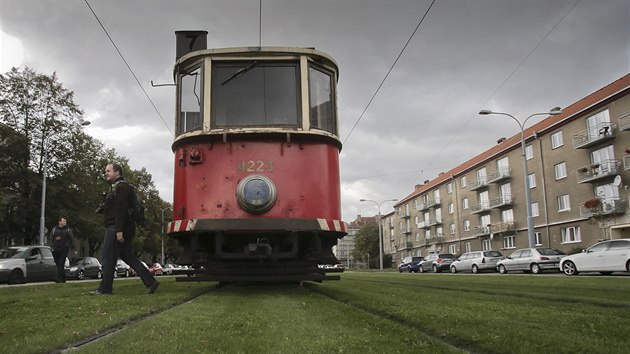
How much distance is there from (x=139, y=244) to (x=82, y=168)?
65.4 feet

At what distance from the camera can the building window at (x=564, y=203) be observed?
131 ft

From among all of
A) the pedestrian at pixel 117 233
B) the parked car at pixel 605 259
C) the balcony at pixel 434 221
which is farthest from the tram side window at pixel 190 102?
the balcony at pixel 434 221

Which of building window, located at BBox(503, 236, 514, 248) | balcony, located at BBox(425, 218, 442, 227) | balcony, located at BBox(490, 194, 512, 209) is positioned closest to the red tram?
balcony, located at BBox(490, 194, 512, 209)

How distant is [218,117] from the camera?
25.1 feet

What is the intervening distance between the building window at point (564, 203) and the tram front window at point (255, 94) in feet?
123

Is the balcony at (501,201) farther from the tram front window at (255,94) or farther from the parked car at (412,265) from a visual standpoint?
the tram front window at (255,94)

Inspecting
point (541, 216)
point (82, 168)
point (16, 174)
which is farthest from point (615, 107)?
point (16, 174)

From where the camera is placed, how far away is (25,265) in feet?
58.3

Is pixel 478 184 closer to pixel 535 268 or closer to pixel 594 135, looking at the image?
pixel 594 135

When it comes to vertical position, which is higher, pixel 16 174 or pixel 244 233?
pixel 16 174

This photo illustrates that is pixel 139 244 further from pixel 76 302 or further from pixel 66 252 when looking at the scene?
pixel 76 302

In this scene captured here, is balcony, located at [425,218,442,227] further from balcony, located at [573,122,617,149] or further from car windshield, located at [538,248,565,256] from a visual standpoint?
car windshield, located at [538,248,565,256]

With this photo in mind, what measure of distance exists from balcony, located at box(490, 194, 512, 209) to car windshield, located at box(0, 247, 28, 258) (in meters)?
42.1

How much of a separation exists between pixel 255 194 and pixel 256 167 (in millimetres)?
422
